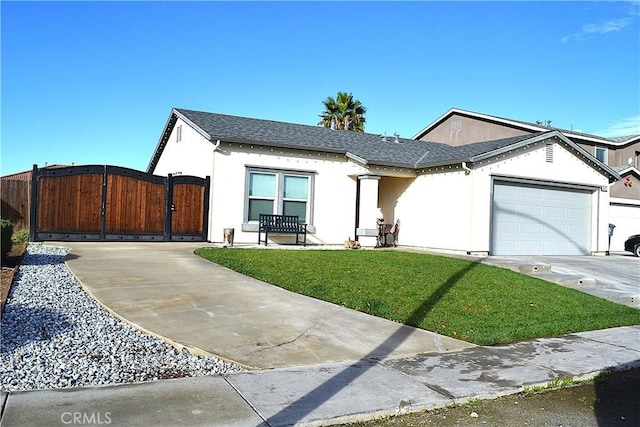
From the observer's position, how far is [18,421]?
380 centimetres

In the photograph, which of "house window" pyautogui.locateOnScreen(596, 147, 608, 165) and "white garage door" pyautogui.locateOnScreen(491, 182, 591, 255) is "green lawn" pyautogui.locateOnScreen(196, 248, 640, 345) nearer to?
"white garage door" pyautogui.locateOnScreen(491, 182, 591, 255)

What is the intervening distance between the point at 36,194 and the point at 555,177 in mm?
16464

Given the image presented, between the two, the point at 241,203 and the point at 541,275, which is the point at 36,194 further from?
the point at 541,275

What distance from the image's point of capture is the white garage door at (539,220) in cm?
1684

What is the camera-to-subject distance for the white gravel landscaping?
4.88 m

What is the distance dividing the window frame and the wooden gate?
126 cm

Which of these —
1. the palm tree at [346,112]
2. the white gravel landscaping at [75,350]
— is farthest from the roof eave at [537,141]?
the palm tree at [346,112]

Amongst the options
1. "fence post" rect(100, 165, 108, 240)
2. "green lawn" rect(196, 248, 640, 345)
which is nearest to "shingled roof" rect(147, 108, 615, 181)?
"fence post" rect(100, 165, 108, 240)

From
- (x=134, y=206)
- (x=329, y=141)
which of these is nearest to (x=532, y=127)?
(x=329, y=141)

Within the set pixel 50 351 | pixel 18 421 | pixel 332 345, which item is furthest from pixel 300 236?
pixel 18 421

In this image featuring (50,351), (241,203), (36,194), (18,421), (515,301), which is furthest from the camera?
(241,203)

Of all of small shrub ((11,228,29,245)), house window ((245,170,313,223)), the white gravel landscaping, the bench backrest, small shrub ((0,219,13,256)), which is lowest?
the white gravel landscaping

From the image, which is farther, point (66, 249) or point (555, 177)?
point (555, 177)

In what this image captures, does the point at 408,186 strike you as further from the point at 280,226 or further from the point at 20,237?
the point at 20,237
